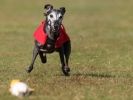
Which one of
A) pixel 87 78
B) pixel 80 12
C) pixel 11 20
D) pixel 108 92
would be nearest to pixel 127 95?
pixel 108 92

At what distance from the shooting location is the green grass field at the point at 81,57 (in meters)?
12.4

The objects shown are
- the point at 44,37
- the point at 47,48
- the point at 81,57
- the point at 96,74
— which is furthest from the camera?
the point at 81,57

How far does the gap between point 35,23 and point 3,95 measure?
2179 centimetres

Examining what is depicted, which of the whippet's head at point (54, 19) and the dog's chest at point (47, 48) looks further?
the dog's chest at point (47, 48)

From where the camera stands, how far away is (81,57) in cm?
1909

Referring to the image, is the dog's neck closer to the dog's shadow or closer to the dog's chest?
the dog's chest

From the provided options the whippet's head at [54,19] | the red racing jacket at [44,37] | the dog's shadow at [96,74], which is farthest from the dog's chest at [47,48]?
the dog's shadow at [96,74]

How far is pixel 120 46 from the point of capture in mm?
22672

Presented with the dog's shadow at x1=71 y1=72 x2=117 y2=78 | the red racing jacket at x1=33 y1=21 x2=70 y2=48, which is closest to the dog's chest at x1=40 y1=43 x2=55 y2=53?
the red racing jacket at x1=33 y1=21 x2=70 y2=48

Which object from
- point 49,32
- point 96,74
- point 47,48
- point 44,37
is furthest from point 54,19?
point 96,74

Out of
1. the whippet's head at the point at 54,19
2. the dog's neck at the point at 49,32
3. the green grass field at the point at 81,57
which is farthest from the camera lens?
the dog's neck at the point at 49,32

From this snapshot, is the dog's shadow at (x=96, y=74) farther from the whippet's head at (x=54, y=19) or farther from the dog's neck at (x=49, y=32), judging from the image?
the whippet's head at (x=54, y=19)

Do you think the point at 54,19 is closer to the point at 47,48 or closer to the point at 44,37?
the point at 44,37

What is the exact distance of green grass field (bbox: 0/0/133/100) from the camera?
12.4m
